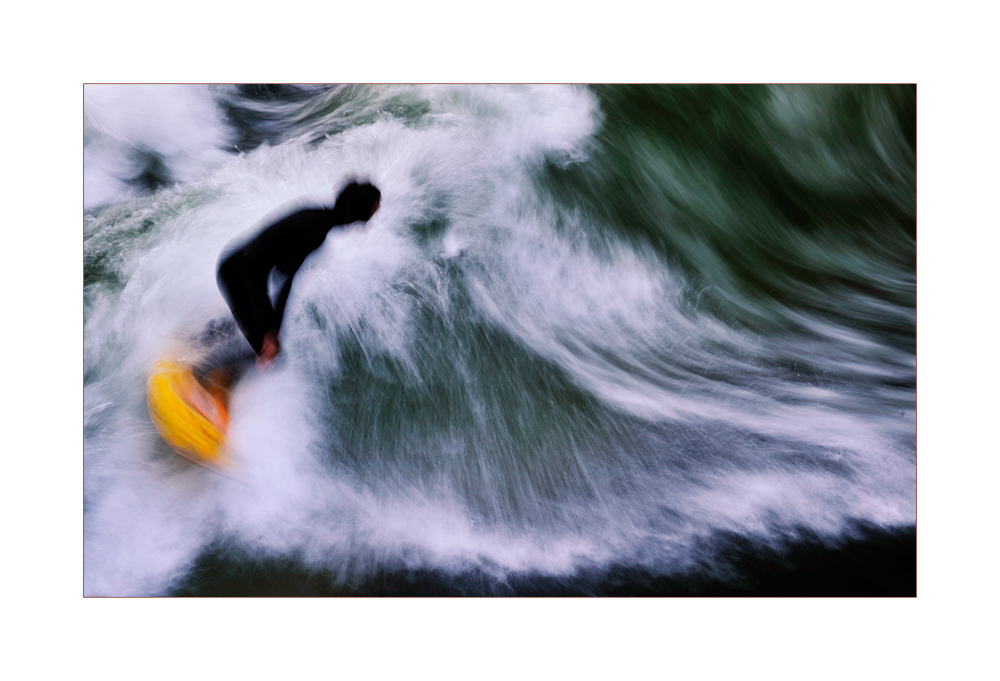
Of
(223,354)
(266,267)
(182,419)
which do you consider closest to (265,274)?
(266,267)

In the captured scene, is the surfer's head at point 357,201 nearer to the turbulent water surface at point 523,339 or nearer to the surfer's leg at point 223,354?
the turbulent water surface at point 523,339

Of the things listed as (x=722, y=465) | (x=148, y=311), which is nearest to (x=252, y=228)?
(x=148, y=311)

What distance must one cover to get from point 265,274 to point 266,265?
0.03 m

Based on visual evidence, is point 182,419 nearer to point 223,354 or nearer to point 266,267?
point 223,354

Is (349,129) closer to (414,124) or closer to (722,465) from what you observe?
(414,124)

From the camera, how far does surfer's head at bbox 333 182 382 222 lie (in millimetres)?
1728

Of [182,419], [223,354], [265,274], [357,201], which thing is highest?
[357,201]

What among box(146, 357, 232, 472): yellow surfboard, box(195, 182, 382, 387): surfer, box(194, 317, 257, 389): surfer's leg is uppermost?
box(195, 182, 382, 387): surfer

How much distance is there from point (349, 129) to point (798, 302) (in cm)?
157

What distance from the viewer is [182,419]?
1.69m

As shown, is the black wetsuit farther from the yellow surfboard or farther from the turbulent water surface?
the yellow surfboard

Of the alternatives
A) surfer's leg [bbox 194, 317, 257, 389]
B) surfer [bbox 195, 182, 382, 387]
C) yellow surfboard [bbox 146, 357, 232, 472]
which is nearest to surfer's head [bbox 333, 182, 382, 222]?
Result: surfer [bbox 195, 182, 382, 387]

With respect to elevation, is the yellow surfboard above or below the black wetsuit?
below

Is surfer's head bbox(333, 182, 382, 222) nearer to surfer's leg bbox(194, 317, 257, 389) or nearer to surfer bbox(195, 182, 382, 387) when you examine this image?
surfer bbox(195, 182, 382, 387)
